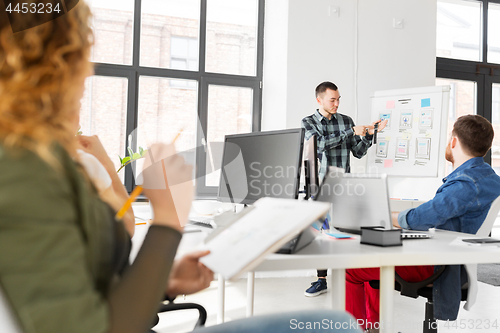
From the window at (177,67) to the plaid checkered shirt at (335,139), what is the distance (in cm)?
83

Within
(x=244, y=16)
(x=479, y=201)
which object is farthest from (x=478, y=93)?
(x=479, y=201)

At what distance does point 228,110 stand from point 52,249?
150 inches

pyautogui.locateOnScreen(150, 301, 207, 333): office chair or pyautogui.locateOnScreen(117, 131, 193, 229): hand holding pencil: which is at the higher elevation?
pyautogui.locateOnScreen(117, 131, 193, 229): hand holding pencil

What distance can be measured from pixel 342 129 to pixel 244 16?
1615mm

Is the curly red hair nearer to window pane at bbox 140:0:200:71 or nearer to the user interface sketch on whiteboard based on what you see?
window pane at bbox 140:0:200:71

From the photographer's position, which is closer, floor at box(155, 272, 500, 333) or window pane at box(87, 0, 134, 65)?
floor at box(155, 272, 500, 333)

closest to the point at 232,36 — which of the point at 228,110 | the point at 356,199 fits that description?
the point at 228,110

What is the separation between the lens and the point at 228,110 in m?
4.16

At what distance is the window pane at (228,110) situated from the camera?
4086mm

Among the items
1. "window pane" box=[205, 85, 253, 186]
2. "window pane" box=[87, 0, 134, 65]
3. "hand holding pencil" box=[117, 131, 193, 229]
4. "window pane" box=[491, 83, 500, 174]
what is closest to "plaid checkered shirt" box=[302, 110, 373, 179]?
"window pane" box=[205, 85, 253, 186]

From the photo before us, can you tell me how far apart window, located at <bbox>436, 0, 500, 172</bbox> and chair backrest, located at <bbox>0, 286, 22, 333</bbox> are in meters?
5.06

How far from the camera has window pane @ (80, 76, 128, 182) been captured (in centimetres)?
378

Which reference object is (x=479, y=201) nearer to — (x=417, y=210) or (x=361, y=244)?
(x=417, y=210)

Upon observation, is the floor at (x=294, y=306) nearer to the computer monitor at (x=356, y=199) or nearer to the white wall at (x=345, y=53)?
the computer monitor at (x=356, y=199)
